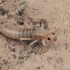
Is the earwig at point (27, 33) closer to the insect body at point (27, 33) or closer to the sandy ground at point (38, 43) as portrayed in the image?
the insect body at point (27, 33)

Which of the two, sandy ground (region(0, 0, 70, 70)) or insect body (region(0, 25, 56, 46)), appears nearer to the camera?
sandy ground (region(0, 0, 70, 70))

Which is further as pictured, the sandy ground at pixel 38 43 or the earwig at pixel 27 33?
the earwig at pixel 27 33

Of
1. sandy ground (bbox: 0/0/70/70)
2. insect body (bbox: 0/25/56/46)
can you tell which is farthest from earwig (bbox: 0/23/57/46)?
sandy ground (bbox: 0/0/70/70)

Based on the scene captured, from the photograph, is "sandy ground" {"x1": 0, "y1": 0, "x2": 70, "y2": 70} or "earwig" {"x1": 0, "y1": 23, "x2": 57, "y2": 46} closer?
"sandy ground" {"x1": 0, "y1": 0, "x2": 70, "y2": 70}

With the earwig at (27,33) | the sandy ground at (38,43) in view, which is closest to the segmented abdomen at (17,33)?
the earwig at (27,33)

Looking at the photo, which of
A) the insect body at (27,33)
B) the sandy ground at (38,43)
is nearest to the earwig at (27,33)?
the insect body at (27,33)

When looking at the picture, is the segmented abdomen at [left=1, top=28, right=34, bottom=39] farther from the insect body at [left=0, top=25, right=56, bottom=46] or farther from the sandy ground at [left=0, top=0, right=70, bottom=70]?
the sandy ground at [left=0, top=0, right=70, bottom=70]

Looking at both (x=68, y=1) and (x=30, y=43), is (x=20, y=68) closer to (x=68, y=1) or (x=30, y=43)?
(x=30, y=43)

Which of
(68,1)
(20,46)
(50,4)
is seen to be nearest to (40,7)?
(50,4)
